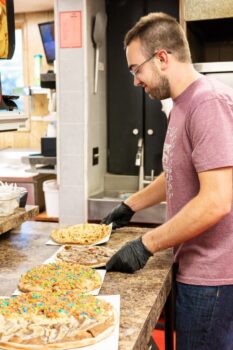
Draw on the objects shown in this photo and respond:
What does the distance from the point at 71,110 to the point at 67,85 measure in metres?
0.18

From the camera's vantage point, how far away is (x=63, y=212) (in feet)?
11.4

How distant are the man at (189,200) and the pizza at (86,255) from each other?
0.32ft

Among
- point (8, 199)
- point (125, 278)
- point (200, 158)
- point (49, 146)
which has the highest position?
point (200, 158)

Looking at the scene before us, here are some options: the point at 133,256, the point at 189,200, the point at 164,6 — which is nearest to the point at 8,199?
the point at 133,256

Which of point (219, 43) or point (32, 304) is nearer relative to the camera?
point (32, 304)

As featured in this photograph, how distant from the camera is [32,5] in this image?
5391mm

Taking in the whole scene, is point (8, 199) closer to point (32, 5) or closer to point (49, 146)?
point (49, 146)

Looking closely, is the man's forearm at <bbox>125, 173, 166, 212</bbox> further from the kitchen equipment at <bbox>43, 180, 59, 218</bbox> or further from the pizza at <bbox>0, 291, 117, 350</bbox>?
the kitchen equipment at <bbox>43, 180, 59, 218</bbox>

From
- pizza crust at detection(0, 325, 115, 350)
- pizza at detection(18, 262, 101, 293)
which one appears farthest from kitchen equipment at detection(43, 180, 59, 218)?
pizza crust at detection(0, 325, 115, 350)

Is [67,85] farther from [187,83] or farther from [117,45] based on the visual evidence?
[187,83]

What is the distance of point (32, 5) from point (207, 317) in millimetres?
4713

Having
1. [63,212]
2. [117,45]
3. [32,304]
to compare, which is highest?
[117,45]

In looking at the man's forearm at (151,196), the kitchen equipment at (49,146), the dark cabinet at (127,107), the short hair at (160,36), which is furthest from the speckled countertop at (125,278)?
the dark cabinet at (127,107)

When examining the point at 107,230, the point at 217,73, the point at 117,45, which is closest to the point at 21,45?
the point at 117,45
